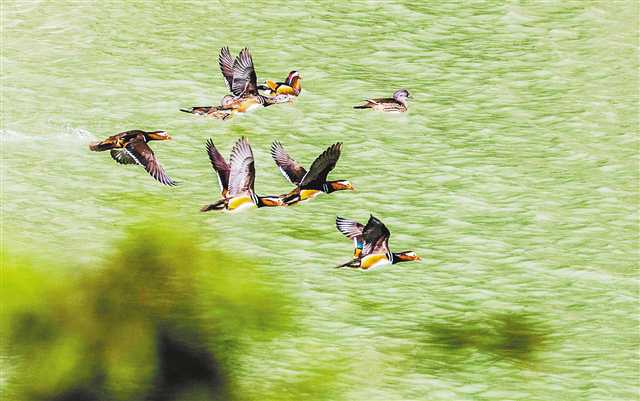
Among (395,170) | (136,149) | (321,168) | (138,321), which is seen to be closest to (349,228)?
(321,168)

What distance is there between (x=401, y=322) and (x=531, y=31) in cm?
517

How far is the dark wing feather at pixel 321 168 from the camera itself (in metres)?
7.61

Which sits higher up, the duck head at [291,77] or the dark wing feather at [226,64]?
the dark wing feather at [226,64]

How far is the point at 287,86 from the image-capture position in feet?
31.5

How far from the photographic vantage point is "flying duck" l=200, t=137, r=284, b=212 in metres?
7.57

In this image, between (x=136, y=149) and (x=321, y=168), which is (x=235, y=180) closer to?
(x=321, y=168)

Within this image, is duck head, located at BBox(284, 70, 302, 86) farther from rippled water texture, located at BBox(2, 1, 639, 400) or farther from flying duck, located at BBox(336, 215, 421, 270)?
flying duck, located at BBox(336, 215, 421, 270)

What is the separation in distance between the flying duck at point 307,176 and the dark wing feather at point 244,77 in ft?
3.35

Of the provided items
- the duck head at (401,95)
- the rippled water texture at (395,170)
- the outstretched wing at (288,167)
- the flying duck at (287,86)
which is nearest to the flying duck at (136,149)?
→ the rippled water texture at (395,170)

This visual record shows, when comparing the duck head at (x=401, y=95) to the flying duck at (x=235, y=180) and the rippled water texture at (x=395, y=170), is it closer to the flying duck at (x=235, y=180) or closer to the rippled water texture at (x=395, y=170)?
the rippled water texture at (x=395, y=170)

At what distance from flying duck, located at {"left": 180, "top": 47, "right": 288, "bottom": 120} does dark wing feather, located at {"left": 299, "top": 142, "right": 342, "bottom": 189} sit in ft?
4.87

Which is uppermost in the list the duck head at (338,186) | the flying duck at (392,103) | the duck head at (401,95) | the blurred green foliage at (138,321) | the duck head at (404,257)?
the duck head at (401,95)

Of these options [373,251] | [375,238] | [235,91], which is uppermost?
[235,91]

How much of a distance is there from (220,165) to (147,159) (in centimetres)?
63
